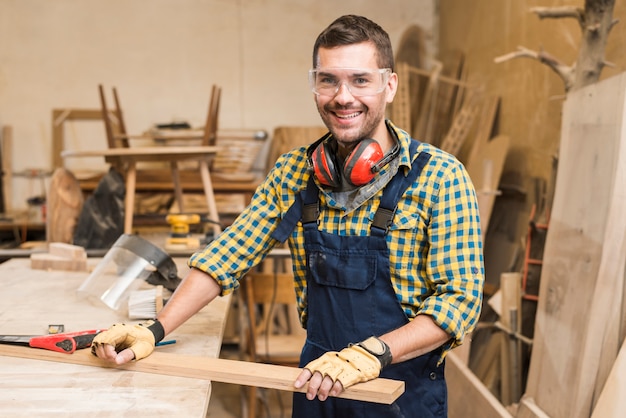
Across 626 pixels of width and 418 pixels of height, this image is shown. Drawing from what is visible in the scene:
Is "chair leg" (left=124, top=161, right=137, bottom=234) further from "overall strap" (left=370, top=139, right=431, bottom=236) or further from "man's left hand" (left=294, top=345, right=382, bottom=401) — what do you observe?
"man's left hand" (left=294, top=345, right=382, bottom=401)

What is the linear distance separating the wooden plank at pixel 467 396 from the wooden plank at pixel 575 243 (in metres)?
0.15

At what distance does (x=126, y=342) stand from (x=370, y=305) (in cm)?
67

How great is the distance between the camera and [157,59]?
6602 millimetres

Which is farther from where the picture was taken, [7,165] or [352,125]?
[7,165]

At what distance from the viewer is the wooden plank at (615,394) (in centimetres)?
198

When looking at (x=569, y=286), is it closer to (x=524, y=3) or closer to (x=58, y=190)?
(x=524, y=3)

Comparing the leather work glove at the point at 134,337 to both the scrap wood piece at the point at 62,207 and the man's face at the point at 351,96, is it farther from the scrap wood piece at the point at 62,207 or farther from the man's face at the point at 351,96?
the scrap wood piece at the point at 62,207

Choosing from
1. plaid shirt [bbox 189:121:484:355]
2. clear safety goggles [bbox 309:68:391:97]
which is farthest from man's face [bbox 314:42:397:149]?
plaid shirt [bbox 189:121:484:355]

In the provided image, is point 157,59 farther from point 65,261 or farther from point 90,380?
point 90,380

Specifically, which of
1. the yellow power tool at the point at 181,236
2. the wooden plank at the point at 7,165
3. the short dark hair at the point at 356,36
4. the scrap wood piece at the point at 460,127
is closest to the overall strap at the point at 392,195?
the short dark hair at the point at 356,36

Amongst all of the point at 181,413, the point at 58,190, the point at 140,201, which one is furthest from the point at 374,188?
the point at 140,201

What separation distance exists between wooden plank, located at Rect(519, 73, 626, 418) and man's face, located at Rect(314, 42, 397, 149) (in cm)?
87

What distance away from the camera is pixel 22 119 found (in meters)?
6.54

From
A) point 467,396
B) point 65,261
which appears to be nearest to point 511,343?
point 467,396
